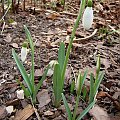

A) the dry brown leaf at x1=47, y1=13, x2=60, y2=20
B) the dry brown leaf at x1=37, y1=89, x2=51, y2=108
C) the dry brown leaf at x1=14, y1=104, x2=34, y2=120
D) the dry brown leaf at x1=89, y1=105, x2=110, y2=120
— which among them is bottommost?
the dry brown leaf at x1=14, y1=104, x2=34, y2=120

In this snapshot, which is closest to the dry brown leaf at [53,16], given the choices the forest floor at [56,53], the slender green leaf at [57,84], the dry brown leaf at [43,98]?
the forest floor at [56,53]

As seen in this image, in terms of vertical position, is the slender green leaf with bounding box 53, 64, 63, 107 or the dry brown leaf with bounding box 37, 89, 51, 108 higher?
the slender green leaf with bounding box 53, 64, 63, 107

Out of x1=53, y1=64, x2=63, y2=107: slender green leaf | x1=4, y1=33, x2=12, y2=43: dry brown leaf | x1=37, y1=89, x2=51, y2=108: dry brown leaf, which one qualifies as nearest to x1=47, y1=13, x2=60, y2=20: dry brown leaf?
x1=4, y1=33, x2=12, y2=43: dry brown leaf

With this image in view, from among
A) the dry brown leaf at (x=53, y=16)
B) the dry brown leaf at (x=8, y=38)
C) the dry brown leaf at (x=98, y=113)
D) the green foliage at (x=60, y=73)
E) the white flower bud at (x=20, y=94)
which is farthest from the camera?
the dry brown leaf at (x=53, y=16)

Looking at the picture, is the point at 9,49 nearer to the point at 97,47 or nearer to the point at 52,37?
the point at 52,37

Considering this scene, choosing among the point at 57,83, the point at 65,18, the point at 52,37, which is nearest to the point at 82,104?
the point at 57,83

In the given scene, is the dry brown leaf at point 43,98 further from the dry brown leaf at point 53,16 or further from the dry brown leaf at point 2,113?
the dry brown leaf at point 53,16

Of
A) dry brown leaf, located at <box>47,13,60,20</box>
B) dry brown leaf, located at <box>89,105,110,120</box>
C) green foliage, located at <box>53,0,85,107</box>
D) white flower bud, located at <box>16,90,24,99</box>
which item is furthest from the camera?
dry brown leaf, located at <box>47,13,60,20</box>

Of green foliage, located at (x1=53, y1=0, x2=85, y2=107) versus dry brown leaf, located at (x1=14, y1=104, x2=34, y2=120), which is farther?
dry brown leaf, located at (x1=14, y1=104, x2=34, y2=120)

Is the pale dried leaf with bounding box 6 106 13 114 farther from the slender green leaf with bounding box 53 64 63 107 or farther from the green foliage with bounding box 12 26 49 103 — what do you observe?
the slender green leaf with bounding box 53 64 63 107
